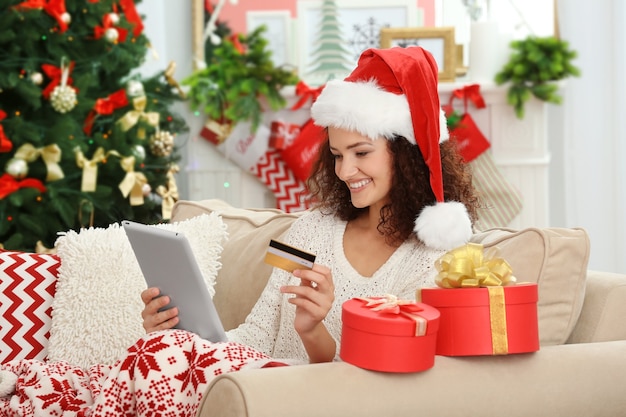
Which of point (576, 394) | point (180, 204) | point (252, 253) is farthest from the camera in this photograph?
point (180, 204)

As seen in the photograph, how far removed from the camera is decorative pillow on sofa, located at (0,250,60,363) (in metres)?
1.96

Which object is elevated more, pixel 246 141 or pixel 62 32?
pixel 62 32

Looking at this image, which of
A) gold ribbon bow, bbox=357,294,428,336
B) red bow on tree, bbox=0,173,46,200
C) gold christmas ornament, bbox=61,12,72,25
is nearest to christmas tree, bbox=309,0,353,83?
gold christmas ornament, bbox=61,12,72,25

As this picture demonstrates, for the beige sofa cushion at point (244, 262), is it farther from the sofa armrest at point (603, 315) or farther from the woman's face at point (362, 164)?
the sofa armrest at point (603, 315)

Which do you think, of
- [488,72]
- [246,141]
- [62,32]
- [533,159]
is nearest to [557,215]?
[533,159]

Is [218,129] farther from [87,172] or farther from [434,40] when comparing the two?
[434,40]

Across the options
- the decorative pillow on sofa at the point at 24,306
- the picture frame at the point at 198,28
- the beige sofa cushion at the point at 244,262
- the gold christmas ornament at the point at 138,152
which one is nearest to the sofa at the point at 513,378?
the beige sofa cushion at the point at 244,262

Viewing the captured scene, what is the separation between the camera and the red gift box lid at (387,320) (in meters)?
1.30

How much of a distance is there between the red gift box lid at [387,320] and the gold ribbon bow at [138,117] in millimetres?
2591

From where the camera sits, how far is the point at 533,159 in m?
4.26

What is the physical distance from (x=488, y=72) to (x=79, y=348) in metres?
2.85

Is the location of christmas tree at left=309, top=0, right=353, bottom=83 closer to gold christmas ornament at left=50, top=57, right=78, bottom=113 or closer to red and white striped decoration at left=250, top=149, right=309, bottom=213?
red and white striped decoration at left=250, top=149, right=309, bottom=213

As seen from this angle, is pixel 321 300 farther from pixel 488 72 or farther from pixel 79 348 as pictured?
pixel 488 72

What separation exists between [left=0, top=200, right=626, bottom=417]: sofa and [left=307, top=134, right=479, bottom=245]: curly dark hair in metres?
0.11
